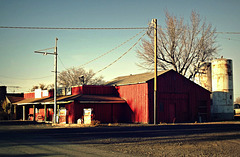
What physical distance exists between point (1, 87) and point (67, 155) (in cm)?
4837

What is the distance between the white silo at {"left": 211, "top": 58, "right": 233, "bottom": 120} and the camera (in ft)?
128

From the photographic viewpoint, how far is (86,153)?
11484 millimetres

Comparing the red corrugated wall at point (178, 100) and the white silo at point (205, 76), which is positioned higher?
the white silo at point (205, 76)

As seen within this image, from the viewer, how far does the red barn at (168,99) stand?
3156cm

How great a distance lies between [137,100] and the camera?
3259 cm

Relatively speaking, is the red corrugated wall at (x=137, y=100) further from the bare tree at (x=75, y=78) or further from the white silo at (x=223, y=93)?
the bare tree at (x=75, y=78)

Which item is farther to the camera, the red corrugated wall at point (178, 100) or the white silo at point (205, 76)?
the white silo at point (205, 76)

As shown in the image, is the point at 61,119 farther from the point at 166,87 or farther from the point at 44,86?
the point at 44,86

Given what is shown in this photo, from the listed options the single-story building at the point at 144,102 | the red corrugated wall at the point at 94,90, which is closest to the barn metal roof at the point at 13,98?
the red corrugated wall at the point at 94,90

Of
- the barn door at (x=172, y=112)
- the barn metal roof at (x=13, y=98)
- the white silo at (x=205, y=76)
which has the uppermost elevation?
the white silo at (x=205, y=76)

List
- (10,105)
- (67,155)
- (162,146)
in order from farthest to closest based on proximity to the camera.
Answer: (10,105) → (162,146) → (67,155)

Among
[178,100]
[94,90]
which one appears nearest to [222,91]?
[178,100]

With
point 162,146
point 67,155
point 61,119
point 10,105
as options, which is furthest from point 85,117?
point 10,105

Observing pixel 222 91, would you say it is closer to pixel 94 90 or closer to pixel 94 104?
pixel 94 90
